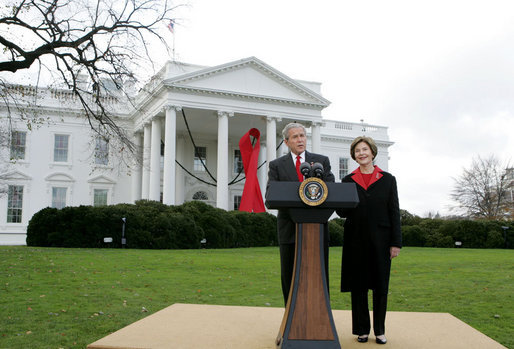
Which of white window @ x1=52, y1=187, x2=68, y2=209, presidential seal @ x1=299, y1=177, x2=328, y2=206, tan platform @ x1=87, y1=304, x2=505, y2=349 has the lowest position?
tan platform @ x1=87, y1=304, x2=505, y2=349

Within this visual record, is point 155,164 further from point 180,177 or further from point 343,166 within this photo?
point 343,166

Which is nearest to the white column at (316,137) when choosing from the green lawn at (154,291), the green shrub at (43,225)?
the green shrub at (43,225)

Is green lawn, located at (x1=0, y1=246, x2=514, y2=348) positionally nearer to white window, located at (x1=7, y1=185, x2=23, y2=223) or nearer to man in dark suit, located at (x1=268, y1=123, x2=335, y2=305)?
man in dark suit, located at (x1=268, y1=123, x2=335, y2=305)

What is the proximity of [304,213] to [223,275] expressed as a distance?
7.28 meters

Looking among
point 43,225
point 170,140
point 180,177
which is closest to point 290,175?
point 43,225

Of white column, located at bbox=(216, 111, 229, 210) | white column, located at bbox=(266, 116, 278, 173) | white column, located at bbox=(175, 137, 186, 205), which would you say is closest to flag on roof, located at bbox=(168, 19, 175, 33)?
white column, located at bbox=(216, 111, 229, 210)

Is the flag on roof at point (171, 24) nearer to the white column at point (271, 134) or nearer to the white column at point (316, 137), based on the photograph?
the white column at point (271, 134)

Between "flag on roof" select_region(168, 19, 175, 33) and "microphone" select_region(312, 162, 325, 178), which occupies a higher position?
"flag on roof" select_region(168, 19, 175, 33)

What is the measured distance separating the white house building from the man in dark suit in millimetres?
23129

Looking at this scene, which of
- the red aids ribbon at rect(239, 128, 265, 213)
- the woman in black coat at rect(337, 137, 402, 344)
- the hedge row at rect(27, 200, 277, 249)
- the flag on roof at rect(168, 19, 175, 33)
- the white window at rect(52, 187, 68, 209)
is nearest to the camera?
the woman in black coat at rect(337, 137, 402, 344)

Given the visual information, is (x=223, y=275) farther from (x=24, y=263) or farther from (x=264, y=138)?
(x=264, y=138)

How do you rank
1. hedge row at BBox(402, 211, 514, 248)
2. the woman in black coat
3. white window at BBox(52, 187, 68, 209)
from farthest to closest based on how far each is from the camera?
white window at BBox(52, 187, 68, 209) < hedge row at BBox(402, 211, 514, 248) < the woman in black coat

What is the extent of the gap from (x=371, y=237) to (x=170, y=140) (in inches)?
976

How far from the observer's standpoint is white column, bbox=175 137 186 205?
34753 mm
